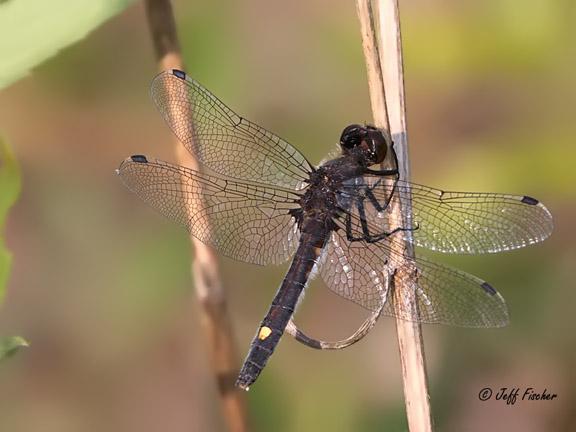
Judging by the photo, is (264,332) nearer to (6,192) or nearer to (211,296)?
(211,296)

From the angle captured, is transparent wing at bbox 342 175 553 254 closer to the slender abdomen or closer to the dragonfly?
the dragonfly

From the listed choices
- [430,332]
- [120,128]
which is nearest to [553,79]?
[430,332]

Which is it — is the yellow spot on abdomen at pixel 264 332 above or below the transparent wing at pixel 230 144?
below

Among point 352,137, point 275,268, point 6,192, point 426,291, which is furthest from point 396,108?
point 275,268

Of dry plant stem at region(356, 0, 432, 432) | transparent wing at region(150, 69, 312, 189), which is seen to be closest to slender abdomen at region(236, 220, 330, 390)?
transparent wing at region(150, 69, 312, 189)

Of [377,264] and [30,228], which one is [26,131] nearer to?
[30,228]

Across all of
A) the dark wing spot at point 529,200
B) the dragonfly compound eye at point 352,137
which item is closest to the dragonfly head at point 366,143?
the dragonfly compound eye at point 352,137

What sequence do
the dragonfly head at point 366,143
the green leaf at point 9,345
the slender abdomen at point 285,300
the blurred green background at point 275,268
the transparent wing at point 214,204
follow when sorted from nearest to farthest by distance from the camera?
1. the green leaf at point 9,345
2. the dragonfly head at point 366,143
3. the slender abdomen at point 285,300
4. the transparent wing at point 214,204
5. the blurred green background at point 275,268

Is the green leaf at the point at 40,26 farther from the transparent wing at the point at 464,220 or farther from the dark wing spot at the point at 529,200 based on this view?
the dark wing spot at the point at 529,200

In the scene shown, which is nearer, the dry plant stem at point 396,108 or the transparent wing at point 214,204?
the dry plant stem at point 396,108
